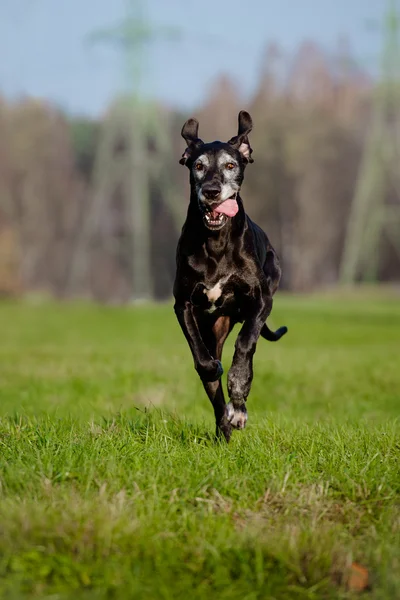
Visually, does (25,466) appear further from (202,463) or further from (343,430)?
(343,430)

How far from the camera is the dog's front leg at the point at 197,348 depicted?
19.3 ft


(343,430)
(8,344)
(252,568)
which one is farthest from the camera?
(8,344)

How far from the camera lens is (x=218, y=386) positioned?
6.35 metres

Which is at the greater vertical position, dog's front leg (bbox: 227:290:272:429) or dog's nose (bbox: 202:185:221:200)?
dog's nose (bbox: 202:185:221:200)

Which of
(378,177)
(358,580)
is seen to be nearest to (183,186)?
(378,177)

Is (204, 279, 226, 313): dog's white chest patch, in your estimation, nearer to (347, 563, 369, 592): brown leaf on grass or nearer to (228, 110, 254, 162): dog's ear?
(228, 110, 254, 162): dog's ear

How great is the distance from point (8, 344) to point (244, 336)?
61.1ft

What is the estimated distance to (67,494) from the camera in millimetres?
4016

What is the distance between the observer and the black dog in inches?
226

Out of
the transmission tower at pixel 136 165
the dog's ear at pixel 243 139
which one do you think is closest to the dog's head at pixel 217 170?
the dog's ear at pixel 243 139

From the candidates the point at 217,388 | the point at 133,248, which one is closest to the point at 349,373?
the point at 217,388

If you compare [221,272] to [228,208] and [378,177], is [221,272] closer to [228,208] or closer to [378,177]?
[228,208]

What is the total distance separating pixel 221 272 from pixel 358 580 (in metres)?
2.76

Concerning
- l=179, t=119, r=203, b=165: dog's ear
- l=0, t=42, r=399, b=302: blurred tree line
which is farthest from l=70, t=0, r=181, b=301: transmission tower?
l=179, t=119, r=203, b=165: dog's ear
